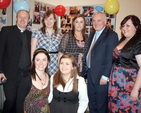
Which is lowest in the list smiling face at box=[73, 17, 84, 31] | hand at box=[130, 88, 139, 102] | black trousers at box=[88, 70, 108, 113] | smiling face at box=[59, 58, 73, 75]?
black trousers at box=[88, 70, 108, 113]

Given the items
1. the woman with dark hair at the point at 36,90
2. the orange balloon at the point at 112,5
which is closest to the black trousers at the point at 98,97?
the woman with dark hair at the point at 36,90

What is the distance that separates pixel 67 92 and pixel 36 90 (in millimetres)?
326

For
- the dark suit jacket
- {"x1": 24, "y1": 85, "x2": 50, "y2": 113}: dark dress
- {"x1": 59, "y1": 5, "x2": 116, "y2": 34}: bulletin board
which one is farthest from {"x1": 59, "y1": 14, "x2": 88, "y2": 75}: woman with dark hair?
{"x1": 59, "y1": 5, "x2": 116, "y2": 34}: bulletin board

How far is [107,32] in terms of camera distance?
210cm

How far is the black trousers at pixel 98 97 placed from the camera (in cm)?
211

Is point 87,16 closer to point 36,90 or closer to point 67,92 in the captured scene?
point 67,92

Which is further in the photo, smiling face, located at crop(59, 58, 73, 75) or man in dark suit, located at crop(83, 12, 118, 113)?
man in dark suit, located at crop(83, 12, 118, 113)

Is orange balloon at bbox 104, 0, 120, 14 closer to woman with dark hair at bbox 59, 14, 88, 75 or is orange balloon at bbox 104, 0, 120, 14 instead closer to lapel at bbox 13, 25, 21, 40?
woman with dark hair at bbox 59, 14, 88, 75

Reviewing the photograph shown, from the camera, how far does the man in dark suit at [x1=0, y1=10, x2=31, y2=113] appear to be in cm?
212

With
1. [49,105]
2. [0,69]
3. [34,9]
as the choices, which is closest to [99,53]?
[49,105]

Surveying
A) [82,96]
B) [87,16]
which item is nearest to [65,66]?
[82,96]

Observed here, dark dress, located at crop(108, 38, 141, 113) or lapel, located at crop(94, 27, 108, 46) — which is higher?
lapel, located at crop(94, 27, 108, 46)

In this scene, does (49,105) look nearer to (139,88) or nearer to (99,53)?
(99,53)

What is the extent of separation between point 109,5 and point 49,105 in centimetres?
216
